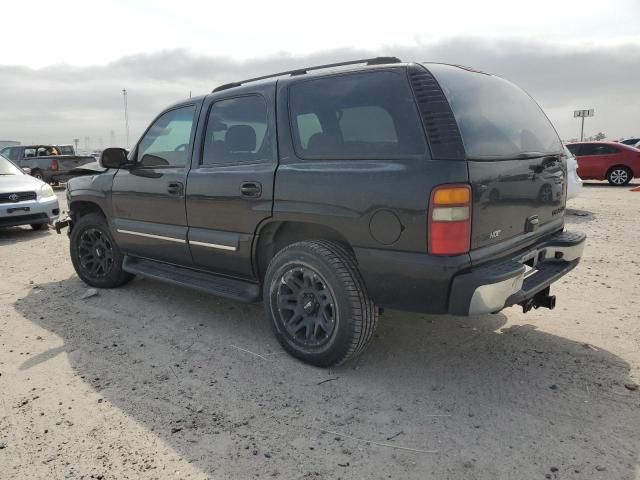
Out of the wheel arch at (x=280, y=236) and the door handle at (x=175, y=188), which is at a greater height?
the door handle at (x=175, y=188)

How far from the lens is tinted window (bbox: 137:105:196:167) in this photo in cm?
410

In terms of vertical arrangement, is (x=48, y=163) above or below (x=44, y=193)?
above

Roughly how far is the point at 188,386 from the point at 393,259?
151 cm

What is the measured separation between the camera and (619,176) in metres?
15.4

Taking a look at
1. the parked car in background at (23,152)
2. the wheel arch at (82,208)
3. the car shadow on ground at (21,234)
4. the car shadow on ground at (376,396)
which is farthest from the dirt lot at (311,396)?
the parked car in background at (23,152)

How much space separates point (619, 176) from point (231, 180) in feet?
51.0

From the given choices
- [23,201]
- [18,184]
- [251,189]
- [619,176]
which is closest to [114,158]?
[251,189]

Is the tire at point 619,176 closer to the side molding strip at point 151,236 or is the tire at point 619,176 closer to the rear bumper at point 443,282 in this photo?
the rear bumper at point 443,282

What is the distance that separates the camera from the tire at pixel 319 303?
9.77 feet

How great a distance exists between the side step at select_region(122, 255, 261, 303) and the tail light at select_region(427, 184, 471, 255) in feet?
A: 4.96

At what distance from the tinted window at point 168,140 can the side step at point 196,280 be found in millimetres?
912

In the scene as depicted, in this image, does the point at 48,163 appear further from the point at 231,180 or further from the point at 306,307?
the point at 306,307

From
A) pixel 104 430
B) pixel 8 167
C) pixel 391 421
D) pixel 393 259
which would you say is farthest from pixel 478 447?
pixel 8 167

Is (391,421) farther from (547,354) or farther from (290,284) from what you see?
(547,354)
